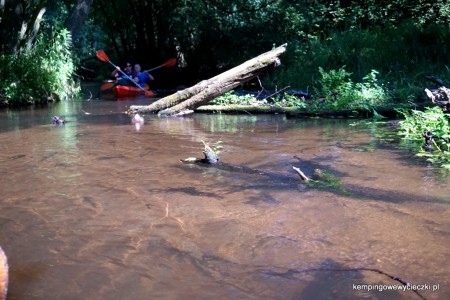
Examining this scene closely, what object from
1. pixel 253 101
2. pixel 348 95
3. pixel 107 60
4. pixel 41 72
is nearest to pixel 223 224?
pixel 348 95

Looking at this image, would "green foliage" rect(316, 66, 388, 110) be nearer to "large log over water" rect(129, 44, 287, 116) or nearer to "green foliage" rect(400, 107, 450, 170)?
"large log over water" rect(129, 44, 287, 116)

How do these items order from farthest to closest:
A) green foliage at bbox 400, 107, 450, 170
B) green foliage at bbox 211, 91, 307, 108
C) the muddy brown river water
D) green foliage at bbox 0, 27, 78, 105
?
green foliage at bbox 0, 27, 78, 105
green foliage at bbox 211, 91, 307, 108
green foliage at bbox 400, 107, 450, 170
the muddy brown river water

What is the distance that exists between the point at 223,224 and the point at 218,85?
6.70 meters

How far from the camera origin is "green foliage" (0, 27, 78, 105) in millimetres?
13047

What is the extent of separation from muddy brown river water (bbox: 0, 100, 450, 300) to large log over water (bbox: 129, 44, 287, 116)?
392 cm

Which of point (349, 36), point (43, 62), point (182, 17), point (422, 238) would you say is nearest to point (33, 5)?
point (43, 62)

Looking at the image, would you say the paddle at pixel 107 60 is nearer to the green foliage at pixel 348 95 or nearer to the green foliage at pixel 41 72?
the green foliage at pixel 41 72

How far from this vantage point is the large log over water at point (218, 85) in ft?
30.9

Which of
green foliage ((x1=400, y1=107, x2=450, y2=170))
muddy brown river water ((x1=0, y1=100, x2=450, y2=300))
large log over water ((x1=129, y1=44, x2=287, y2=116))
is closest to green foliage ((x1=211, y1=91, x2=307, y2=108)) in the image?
large log over water ((x1=129, y1=44, x2=287, y2=116))

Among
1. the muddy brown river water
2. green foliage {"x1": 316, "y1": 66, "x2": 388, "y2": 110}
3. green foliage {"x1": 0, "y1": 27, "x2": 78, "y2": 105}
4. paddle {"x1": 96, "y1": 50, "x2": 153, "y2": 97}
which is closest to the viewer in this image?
the muddy brown river water

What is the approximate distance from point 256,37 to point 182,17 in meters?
3.22

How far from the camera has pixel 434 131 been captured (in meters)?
5.78

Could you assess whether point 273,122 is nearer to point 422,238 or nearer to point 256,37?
point 422,238

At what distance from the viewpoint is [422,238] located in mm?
2832
